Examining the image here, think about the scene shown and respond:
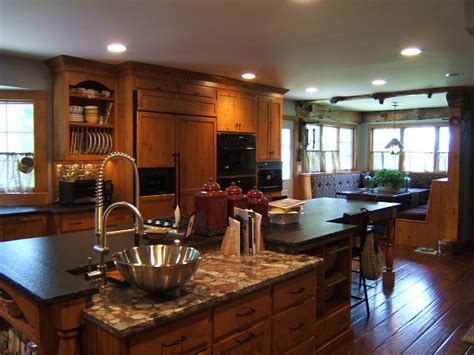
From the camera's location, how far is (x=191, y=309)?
170 cm

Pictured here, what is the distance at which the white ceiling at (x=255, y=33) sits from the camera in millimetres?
2777

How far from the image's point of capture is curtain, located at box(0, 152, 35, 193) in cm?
441

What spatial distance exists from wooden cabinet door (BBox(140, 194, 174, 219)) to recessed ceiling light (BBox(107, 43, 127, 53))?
5.06 feet

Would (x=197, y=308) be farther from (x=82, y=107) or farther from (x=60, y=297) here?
(x=82, y=107)

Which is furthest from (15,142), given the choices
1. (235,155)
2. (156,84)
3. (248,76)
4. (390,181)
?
(390,181)

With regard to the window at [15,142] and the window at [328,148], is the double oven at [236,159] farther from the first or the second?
the window at [328,148]

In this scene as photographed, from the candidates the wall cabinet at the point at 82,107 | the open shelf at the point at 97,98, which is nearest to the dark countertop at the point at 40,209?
the wall cabinet at the point at 82,107

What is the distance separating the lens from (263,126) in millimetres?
6117

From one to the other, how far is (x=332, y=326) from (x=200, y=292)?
1.57 m

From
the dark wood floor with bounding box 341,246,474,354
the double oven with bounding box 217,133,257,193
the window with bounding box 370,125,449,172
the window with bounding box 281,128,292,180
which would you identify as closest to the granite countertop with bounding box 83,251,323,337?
the dark wood floor with bounding box 341,246,474,354

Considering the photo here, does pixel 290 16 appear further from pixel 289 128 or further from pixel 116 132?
pixel 289 128

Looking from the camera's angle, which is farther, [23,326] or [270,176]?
[270,176]

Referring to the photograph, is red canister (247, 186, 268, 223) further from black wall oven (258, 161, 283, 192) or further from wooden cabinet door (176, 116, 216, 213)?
black wall oven (258, 161, 283, 192)

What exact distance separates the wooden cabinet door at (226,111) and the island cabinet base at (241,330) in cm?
327
